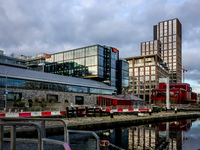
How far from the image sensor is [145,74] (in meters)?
138

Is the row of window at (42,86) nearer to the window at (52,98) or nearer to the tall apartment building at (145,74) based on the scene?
the window at (52,98)

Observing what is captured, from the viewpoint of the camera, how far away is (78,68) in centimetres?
8519

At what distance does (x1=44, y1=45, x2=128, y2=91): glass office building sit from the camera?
79.1 m

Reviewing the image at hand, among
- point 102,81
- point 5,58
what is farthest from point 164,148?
point 5,58

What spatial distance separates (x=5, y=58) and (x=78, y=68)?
42901mm

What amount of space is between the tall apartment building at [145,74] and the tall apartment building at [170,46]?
38139 millimetres

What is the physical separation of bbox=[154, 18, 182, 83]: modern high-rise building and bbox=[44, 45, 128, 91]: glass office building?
106m

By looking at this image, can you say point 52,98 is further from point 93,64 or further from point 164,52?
point 164,52

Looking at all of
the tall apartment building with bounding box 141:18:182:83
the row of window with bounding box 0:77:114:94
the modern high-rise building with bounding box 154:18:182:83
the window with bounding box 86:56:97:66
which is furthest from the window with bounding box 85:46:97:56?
the modern high-rise building with bounding box 154:18:182:83

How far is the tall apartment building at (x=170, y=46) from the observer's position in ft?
587

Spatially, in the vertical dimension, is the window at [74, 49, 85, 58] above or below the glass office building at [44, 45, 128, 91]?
above

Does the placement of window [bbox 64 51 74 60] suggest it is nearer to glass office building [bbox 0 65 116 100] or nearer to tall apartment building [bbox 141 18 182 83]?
glass office building [bbox 0 65 116 100]

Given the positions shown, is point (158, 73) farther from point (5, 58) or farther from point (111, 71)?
point (5, 58)

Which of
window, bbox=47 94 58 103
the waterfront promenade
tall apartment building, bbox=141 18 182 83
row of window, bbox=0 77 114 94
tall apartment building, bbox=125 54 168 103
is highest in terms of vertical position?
tall apartment building, bbox=141 18 182 83
